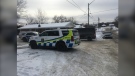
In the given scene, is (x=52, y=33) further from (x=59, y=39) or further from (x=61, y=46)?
(x=61, y=46)

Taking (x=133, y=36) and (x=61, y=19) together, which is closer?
(x=133, y=36)

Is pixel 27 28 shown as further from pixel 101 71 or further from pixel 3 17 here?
pixel 3 17

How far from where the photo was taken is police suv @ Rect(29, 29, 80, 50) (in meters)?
10.3

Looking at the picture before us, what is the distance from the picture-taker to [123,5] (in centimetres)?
138

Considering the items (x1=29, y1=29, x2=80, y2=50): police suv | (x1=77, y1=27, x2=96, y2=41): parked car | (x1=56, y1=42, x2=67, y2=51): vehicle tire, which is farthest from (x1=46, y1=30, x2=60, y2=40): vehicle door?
(x1=77, y1=27, x2=96, y2=41): parked car

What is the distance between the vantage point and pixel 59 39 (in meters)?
10.6

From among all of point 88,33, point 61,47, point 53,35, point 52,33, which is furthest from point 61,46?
point 88,33

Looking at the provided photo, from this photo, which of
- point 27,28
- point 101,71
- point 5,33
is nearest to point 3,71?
point 5,33

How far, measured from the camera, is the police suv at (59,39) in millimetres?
10289

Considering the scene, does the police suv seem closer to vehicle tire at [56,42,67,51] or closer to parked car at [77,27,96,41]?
vehicle tire at [56,42,67,51]

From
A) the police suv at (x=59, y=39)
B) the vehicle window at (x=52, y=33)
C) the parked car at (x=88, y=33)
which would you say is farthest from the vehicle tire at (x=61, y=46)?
the parked car at (x=88, y=33)

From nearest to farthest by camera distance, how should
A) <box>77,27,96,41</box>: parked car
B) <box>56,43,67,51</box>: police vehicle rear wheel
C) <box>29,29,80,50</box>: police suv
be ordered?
<box>29,29,80,50</box>: police suv
<box>56,43,67,51</box>: police vehicle rear wheel
<box>77,27,96,41</box>: parked car

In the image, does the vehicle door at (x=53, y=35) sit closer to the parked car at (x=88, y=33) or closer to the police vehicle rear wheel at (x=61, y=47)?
the police vehicle rear wheel at (x=61, y=47)

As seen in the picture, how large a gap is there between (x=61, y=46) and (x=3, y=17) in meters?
9.21
